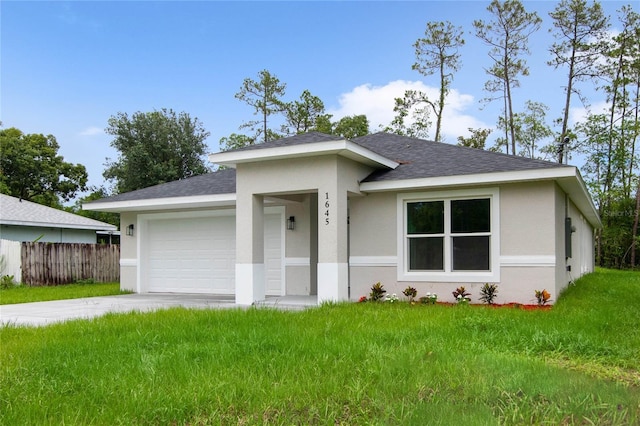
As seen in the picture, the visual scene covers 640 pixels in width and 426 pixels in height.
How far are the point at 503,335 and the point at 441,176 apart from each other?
175 inches

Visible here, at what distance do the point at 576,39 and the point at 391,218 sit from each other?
24.1m

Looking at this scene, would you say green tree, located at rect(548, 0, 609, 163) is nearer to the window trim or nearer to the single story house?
the single story house

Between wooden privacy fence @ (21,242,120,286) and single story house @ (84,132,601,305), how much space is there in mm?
8166

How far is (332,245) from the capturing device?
10398 millimetres

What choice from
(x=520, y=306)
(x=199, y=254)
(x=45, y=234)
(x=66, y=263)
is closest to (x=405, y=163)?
(x=520, y=306)

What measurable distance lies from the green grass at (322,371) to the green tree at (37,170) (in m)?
29.2

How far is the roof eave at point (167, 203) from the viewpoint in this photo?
12875 mm

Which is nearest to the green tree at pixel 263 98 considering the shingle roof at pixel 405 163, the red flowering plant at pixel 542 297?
the shingle roof at pixel 405 163

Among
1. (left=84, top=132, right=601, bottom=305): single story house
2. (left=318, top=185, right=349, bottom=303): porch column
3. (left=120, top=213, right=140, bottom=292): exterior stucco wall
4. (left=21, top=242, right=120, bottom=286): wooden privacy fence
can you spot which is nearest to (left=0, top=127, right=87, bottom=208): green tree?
(left=21, top=242, right=120, bottom=286): wooden privacy fence

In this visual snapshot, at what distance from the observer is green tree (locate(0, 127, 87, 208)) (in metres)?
32.5

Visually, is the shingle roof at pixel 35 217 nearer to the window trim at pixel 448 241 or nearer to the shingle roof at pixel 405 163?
the shingle roof at pixel 405 163

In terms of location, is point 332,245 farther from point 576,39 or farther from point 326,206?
point 576,39

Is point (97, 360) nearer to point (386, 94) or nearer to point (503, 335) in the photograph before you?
point (503, 335)

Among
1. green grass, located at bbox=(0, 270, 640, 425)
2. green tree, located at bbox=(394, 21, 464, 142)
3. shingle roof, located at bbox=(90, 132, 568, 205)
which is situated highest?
green tree, located at bbox=(394, 21, 464, 142)
